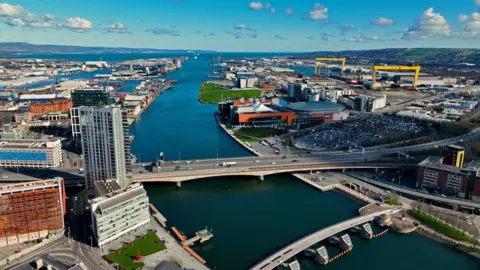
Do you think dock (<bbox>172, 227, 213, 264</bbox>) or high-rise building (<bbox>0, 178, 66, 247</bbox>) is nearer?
high-rise building (<bbox>0, 178, 66, 247</bbox>)

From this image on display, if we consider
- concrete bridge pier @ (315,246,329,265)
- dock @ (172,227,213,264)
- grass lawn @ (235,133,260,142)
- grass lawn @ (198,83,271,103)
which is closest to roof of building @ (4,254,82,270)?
dock @ (172,227,213,264)

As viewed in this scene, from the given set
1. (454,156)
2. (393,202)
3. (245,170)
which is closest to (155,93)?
(245,170)

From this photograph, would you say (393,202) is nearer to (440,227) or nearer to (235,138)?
(440,227)

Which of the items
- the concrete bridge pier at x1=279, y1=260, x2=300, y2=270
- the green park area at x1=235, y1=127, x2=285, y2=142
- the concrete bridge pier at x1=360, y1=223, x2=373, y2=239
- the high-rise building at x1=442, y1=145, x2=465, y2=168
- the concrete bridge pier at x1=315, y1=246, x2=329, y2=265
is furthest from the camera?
the green park area at x1=235, y1=127, x2=285, y2=142

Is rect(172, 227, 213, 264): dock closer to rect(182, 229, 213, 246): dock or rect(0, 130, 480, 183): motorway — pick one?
rect(182, 229, 213, 246): dock

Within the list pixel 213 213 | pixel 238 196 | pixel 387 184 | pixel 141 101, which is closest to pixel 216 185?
pixel 238 196

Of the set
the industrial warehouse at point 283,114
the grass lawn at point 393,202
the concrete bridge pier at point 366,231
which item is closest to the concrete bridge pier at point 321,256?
the concrete bridge pier at point 366,231

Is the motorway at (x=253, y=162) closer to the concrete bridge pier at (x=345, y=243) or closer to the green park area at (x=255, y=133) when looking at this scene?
the green park area at (x=255, y=133)
